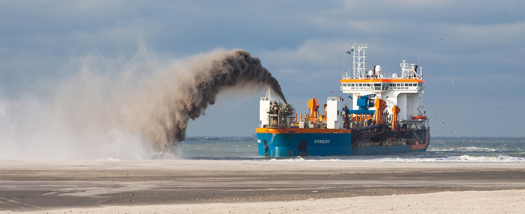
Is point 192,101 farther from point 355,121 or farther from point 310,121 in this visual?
point 355,121

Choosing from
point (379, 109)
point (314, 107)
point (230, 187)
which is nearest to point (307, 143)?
point (314, 107)

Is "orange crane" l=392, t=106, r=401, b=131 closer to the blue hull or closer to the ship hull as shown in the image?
the ship hull

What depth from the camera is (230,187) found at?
68.7 feet

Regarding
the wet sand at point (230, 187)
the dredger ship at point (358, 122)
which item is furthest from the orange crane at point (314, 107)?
the wet sand at point (230, 187)

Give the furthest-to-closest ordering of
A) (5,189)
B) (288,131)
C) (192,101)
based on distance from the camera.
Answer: (288,131) < (192,101) < (5,189)

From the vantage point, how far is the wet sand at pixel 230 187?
1634 cm

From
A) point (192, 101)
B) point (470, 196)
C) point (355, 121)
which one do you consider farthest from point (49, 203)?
point (355, 121)

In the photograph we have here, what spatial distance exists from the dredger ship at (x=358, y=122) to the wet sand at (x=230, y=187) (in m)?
17.5

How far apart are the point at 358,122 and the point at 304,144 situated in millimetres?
11111

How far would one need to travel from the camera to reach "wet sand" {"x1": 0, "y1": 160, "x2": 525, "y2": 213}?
1634cm

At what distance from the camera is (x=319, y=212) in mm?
14469

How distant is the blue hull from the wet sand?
56.4ft

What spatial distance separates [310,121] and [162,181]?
3027 centimetres

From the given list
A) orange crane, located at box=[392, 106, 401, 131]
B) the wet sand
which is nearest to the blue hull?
orange crane, located at box=[392, 106, 401, 131]
